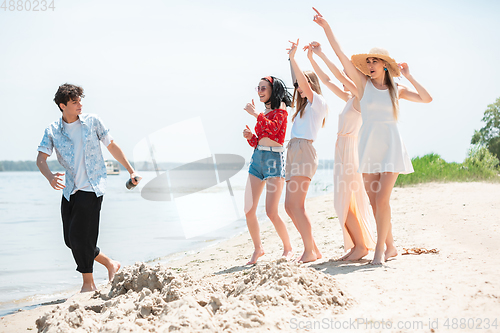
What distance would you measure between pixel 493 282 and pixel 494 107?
34.3 m

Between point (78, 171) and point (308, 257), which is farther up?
point (78, 171)

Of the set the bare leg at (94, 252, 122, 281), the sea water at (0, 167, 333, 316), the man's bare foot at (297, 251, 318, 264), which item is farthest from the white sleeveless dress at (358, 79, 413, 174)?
the sea water at (0, 167, 333, 316)

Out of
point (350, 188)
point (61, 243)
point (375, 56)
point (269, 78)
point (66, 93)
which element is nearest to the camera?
point (375, 56)

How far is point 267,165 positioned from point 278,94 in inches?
33.7

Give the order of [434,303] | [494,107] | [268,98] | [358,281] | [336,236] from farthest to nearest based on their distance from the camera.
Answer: [494,107]
[336,236]
[268,98]
[358,281]
[434,303]

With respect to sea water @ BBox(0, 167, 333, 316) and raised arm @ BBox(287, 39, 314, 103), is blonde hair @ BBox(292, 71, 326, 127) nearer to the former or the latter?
raised arm @ BBox(287, 39, 314, 103)

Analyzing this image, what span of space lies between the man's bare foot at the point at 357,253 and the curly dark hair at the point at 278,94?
1.82 m

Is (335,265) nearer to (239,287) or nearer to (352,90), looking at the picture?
(239,287)

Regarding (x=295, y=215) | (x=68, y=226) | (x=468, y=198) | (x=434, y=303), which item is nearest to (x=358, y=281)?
(x=434, y=303)

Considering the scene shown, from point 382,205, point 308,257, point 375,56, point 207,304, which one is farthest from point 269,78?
point 207,304

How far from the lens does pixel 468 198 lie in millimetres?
8016

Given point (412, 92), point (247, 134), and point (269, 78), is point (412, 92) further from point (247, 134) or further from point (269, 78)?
point (247, 134)

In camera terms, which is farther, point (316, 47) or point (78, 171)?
point (316, 47)

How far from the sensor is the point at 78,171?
430cm
